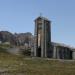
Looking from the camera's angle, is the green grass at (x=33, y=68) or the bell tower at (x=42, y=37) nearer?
the green grass at (x=33, y=68)

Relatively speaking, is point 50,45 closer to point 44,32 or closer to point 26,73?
point 44,32

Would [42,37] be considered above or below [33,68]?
above

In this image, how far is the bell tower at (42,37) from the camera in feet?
299

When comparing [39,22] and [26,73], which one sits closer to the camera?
[26,73]

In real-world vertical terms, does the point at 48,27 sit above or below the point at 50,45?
above

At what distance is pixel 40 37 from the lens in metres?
94.9

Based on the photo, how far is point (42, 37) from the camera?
309 ft

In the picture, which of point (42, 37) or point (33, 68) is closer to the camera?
point (33, 68)

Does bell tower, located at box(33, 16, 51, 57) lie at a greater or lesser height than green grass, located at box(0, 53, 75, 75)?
greater

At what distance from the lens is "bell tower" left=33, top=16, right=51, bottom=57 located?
91.1 metres

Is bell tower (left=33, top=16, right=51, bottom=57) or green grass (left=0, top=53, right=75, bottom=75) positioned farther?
bell tower (left=33, top=16, right=51, bottom=57)

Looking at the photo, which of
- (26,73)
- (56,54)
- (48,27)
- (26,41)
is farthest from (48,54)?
(26,41)

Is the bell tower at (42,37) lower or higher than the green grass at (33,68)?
higher

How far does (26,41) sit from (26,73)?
136542 mm
